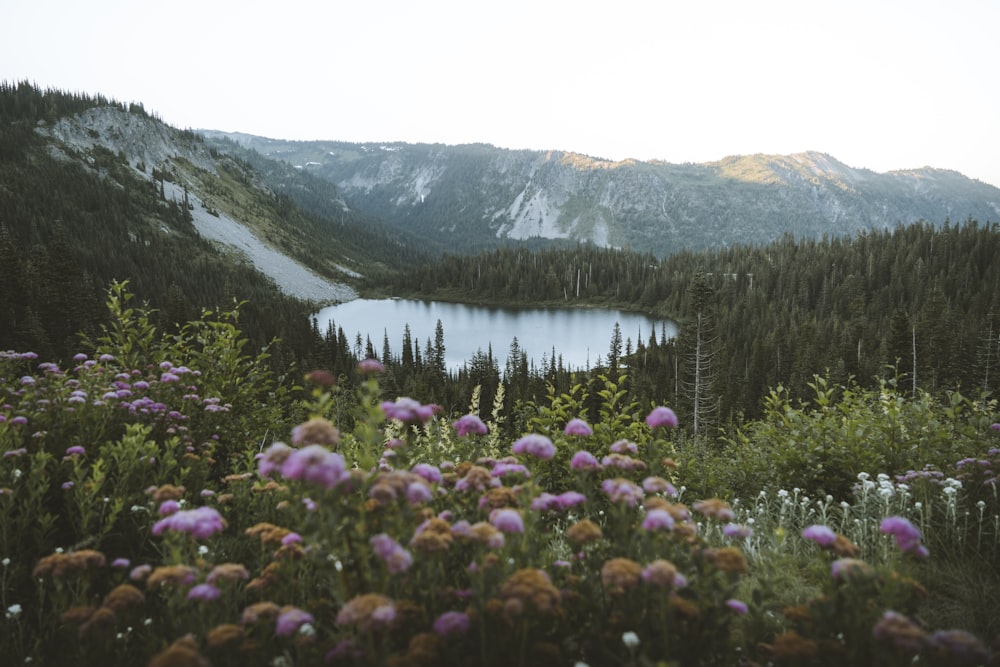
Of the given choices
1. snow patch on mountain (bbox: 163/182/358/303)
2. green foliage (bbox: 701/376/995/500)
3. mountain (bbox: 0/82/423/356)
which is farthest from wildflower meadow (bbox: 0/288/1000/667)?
snow patch on mountain (bbox: 163/182/358/303)

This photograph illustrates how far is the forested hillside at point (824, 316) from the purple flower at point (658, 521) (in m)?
31.4

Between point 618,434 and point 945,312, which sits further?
point 945,312

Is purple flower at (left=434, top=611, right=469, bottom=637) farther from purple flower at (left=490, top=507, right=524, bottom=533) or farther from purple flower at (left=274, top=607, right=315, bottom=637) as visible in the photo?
purple flower at (left=274, top=607, right=315, bottom=637)

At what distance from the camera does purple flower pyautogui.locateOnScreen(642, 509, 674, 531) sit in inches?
117

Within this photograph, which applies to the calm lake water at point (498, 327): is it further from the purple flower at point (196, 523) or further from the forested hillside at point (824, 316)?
the purple flower at point (196, 523)

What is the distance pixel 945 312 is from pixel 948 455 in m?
104

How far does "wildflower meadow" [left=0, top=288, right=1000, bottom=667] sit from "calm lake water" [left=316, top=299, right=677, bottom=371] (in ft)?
327

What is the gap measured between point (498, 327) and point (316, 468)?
15603 centimetres

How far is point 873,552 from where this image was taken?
19.0 ft

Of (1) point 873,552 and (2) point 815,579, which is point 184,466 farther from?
(1) point 873,552

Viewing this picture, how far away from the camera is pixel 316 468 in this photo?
8.59 feet

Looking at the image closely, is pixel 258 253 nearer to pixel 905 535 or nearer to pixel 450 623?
pixel 450 623

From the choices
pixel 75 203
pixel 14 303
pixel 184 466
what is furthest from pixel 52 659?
pixel 75 203

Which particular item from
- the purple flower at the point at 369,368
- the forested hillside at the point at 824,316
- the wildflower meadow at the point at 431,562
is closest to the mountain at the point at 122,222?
the forested hillside at the point at 824,316
